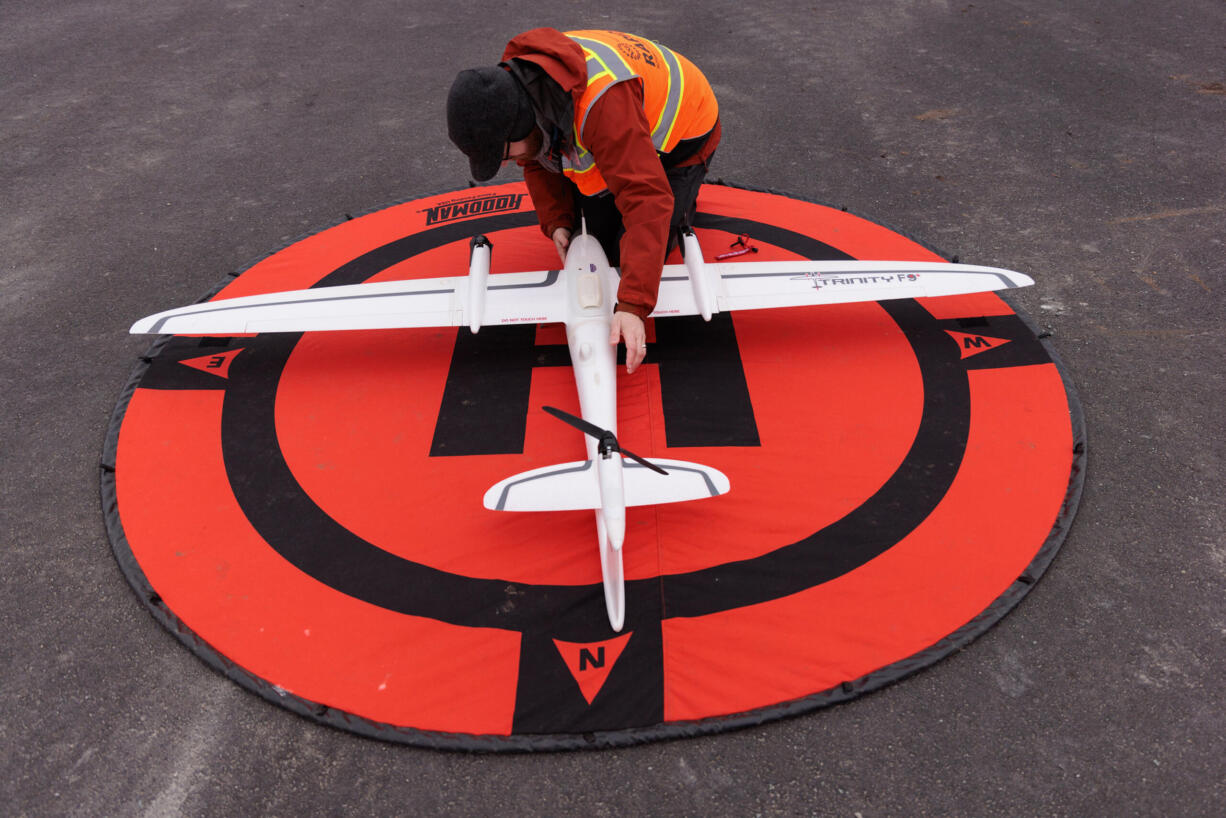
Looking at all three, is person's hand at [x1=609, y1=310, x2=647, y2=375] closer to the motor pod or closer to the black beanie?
the black beanie

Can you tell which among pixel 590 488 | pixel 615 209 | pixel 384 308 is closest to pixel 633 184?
pixel 615 209

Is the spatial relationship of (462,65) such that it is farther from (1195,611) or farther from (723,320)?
(1195,611)

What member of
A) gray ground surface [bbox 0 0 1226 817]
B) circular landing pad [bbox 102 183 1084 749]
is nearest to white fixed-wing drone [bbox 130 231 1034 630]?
circular landing pad [bbox 102 183 1084 749]

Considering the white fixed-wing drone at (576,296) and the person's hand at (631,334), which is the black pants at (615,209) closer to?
the white fixed-wing drone at (576,296)

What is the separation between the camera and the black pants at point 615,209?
223 inches

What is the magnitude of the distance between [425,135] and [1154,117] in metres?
8.70

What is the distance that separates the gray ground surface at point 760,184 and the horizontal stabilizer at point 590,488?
1227 mm

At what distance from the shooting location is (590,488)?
395 centimetres

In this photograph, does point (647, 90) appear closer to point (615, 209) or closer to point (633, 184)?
point (633, 184)

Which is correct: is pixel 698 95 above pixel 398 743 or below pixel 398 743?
above

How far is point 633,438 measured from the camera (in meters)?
5.00

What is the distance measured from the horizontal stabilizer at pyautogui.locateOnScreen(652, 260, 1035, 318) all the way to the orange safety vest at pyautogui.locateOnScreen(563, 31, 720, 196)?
0.98 m

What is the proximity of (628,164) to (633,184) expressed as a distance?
120 millimetres

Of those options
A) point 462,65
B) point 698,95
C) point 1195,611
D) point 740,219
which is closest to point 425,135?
point 462,65
